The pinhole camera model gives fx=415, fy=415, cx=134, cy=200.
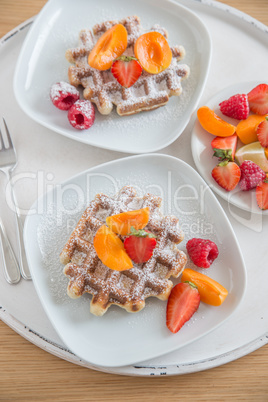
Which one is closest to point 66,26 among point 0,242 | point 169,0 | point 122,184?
point 169,0

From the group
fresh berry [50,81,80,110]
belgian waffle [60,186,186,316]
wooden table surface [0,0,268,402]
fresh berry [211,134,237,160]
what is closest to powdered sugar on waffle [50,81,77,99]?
fresh berry [50,81,80,110]

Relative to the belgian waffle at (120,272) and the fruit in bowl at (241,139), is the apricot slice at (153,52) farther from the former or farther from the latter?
the belgian waffle at (120,272)

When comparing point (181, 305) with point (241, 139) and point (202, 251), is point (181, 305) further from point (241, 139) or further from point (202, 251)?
point (241, 139)

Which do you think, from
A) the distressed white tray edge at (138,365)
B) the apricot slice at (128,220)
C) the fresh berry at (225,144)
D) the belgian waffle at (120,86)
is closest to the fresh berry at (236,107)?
the fresh berry at (225,144)

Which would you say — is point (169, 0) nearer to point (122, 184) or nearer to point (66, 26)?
point (66, 26)

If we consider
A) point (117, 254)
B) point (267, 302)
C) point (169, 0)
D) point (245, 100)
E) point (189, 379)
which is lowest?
point (189, 379)

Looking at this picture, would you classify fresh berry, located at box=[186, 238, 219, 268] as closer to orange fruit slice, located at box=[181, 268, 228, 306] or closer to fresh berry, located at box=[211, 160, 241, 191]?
orange fruit slice, located at box=[181, 268, 228, 306]
